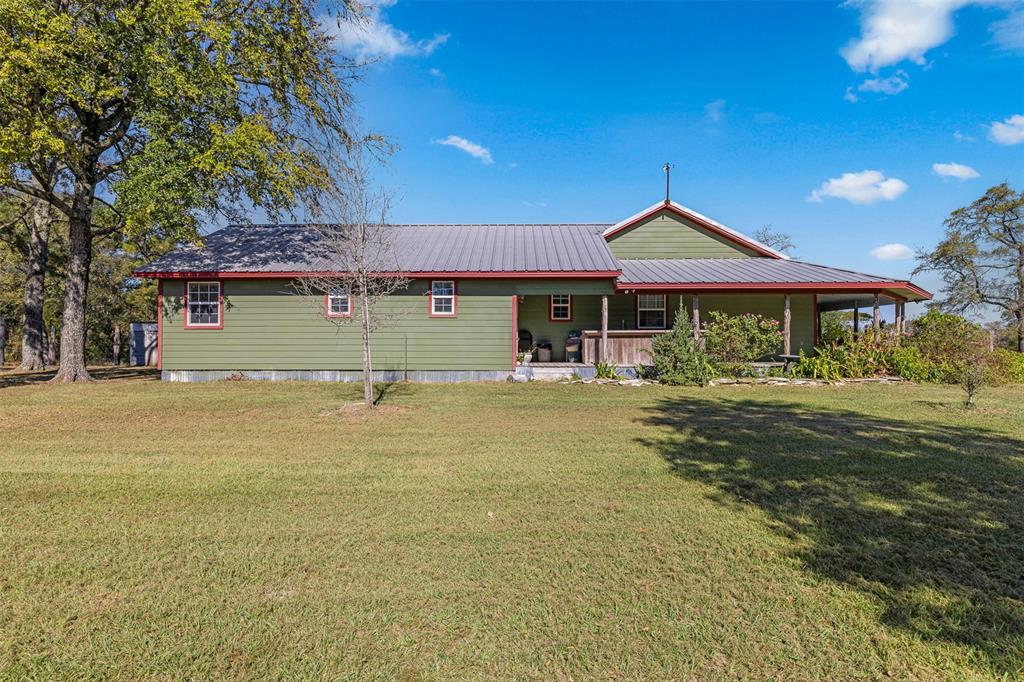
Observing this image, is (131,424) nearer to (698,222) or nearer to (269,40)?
(269,40)

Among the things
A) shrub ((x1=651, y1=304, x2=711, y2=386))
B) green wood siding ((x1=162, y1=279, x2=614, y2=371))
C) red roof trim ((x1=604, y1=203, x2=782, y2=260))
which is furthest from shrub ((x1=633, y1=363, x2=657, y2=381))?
red roof trim ((x1=604, y1=203, x2=782, y2=260))

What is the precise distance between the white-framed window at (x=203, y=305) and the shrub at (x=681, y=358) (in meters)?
12.3

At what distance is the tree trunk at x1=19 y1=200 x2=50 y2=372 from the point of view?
645 inches

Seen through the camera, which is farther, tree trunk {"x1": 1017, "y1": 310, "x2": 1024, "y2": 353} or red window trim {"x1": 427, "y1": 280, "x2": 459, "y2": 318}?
tree trunk {"x1": 1017, "y1": 310, "x2": 1024, "y2": 353}

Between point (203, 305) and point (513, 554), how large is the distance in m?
14.0

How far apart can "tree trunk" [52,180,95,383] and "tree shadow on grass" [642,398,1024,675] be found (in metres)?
15.0

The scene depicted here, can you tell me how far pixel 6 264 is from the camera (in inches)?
794

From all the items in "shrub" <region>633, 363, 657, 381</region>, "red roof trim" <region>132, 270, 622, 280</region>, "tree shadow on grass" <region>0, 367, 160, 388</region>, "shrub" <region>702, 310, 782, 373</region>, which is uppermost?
"red roof trim" <region>132, 270, 622, 280</region>

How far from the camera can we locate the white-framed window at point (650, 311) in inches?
627

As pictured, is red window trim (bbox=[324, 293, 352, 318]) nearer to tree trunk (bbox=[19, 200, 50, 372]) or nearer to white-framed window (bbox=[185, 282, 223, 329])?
white-framed window (bbox=[185, 282, 223, 329])

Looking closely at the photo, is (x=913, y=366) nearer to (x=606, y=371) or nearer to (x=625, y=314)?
(x=625, y=314)

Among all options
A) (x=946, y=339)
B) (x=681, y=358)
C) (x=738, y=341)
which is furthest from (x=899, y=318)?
(x=681, y=358)

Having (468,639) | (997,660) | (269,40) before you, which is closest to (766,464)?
(997,660)

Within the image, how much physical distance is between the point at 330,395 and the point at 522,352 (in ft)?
21.2
